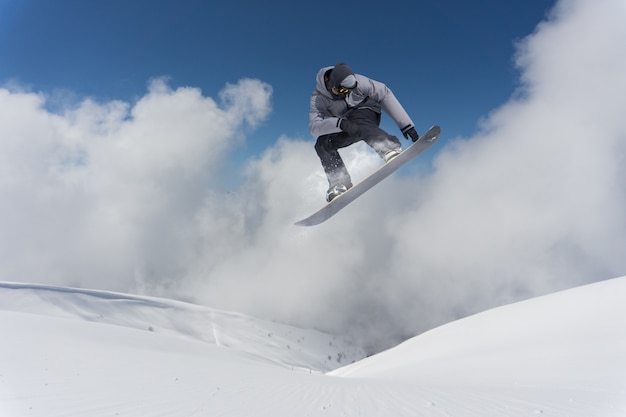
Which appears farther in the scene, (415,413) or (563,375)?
(563,375)

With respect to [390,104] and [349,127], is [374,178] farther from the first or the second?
[390,104]

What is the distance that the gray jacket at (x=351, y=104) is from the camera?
5656mm

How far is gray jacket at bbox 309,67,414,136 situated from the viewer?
5.66 m

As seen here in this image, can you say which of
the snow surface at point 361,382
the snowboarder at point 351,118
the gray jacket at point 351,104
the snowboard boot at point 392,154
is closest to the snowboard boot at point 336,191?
the snowboarder at point 351,118

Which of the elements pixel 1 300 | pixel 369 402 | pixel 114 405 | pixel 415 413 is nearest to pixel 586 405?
pixel 415 413

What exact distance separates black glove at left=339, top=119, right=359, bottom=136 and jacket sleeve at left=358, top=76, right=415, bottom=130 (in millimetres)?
619

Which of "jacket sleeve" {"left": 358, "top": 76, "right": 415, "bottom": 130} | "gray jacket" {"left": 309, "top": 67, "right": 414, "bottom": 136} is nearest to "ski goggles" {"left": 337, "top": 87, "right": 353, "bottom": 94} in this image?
"gray jacket" {"left": 309, "top": 67, "right": 414, "bottom": 136}

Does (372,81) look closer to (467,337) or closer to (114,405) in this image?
(114,405)

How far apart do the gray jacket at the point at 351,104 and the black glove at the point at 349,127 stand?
0.09 m

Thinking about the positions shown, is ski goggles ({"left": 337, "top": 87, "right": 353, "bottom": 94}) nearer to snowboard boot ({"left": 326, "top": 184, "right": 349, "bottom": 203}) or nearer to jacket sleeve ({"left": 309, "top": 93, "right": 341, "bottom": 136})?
jacket sleeve ({"left": 309, "top": 93, "right": 341, "bottom": 136})

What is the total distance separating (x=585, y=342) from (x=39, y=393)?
8.06 metres

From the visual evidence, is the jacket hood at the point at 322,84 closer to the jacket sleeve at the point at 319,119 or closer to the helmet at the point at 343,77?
the jacket sleeve at the point at 319,119

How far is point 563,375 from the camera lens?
4148 mm

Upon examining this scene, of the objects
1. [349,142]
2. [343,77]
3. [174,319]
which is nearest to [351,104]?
[349,142]
